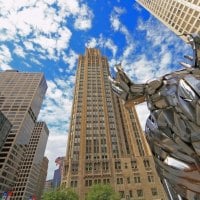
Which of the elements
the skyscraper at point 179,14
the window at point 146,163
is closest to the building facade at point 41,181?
the window at point 146,163

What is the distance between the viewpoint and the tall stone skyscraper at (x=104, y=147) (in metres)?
57.5

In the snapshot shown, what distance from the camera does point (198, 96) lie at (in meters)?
4.48

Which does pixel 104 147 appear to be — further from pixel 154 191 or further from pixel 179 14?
pixel 179 14

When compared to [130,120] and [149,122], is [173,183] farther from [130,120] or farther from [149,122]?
A: [130,120]

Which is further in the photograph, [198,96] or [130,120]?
[130,120]

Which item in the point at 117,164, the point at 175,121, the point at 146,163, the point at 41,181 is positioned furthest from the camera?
the point at 41,181

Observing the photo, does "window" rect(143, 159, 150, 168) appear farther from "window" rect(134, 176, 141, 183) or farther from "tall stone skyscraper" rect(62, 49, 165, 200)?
"window" rect(134, 176, 141, 183)

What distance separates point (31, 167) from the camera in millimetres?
129250

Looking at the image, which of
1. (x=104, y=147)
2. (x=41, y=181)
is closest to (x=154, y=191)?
(x=104, y=147)

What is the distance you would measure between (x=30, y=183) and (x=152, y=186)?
90516mm

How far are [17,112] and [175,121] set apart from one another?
4734 inches

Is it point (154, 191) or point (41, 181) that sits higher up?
point (41, 181)

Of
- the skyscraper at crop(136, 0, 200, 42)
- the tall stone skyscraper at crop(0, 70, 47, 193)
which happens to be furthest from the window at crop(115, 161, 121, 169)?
the tall stone skyscraper at crop(0, 70, 47, 193)

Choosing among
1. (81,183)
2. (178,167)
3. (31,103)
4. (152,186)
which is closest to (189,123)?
(178,167)
